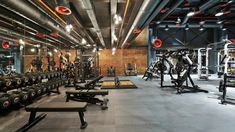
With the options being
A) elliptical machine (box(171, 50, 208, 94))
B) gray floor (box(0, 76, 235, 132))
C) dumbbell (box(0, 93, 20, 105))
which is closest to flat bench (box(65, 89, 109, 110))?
gray floor (box(0, 76, 235, 132))

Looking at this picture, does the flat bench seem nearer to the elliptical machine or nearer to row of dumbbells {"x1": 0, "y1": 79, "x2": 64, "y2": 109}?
row of dumbbells {"x1": 0, "y1": 79, "x2": 64, "y2": 109}

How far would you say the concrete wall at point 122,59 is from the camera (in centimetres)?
1439

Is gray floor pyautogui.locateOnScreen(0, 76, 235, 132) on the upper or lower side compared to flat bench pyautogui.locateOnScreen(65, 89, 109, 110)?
lower

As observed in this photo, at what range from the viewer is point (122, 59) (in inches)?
569

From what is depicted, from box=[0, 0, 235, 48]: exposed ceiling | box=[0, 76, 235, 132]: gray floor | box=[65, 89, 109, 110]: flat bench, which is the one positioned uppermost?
box=[0, 0, 235, 48]: exposed ceiling

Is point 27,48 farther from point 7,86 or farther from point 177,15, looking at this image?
point 177,15

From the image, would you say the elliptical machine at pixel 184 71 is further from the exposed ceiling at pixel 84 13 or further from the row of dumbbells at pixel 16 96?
the row of dumbbells at pixel 16 96

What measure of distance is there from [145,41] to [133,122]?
1204cm

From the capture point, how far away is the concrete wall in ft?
47.2

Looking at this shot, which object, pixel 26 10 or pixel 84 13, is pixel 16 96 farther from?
pixel 84 13

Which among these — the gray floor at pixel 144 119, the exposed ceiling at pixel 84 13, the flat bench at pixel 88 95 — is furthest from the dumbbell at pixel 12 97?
the exposed ceiling at pixel 84 13

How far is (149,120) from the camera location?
305 cm

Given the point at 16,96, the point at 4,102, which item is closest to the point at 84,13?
the point at 16,96

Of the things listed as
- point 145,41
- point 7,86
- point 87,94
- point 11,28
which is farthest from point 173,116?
point 145,41
